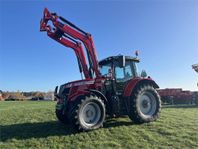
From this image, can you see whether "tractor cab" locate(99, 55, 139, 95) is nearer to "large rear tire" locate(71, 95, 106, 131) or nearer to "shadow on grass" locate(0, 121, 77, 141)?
"large rear tire" locate(71, 95, 106, 131)

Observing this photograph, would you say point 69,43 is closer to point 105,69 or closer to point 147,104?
point 105,69

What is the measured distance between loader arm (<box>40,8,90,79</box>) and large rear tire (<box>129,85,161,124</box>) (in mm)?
2273

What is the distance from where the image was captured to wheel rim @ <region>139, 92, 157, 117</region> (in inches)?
439

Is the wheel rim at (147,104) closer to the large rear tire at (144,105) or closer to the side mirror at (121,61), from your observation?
the large rear tire at (144,105)

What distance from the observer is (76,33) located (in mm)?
11234

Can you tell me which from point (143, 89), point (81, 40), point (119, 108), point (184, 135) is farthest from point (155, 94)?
point (81, 40)

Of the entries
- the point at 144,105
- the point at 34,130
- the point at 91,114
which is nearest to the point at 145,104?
the point at 144,105

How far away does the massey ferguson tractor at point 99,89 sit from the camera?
9902 millimetres

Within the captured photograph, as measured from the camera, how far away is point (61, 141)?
8.91 metres

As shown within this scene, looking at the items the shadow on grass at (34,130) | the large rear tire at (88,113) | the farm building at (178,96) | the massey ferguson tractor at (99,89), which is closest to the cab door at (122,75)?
the massey ferguson tractor at (99,89)

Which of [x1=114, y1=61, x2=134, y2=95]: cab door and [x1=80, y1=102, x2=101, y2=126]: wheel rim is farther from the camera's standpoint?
[x1=114, y1=61, x2=134, y2=95]: cab door

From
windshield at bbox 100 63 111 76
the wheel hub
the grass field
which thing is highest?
windshield at bbox 100 63 111 76

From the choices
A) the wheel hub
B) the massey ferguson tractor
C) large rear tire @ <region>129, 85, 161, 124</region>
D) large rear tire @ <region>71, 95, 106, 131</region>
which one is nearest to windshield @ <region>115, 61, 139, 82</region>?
the massey ferguson tractor

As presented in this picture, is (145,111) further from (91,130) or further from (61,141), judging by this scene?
(61,141)
